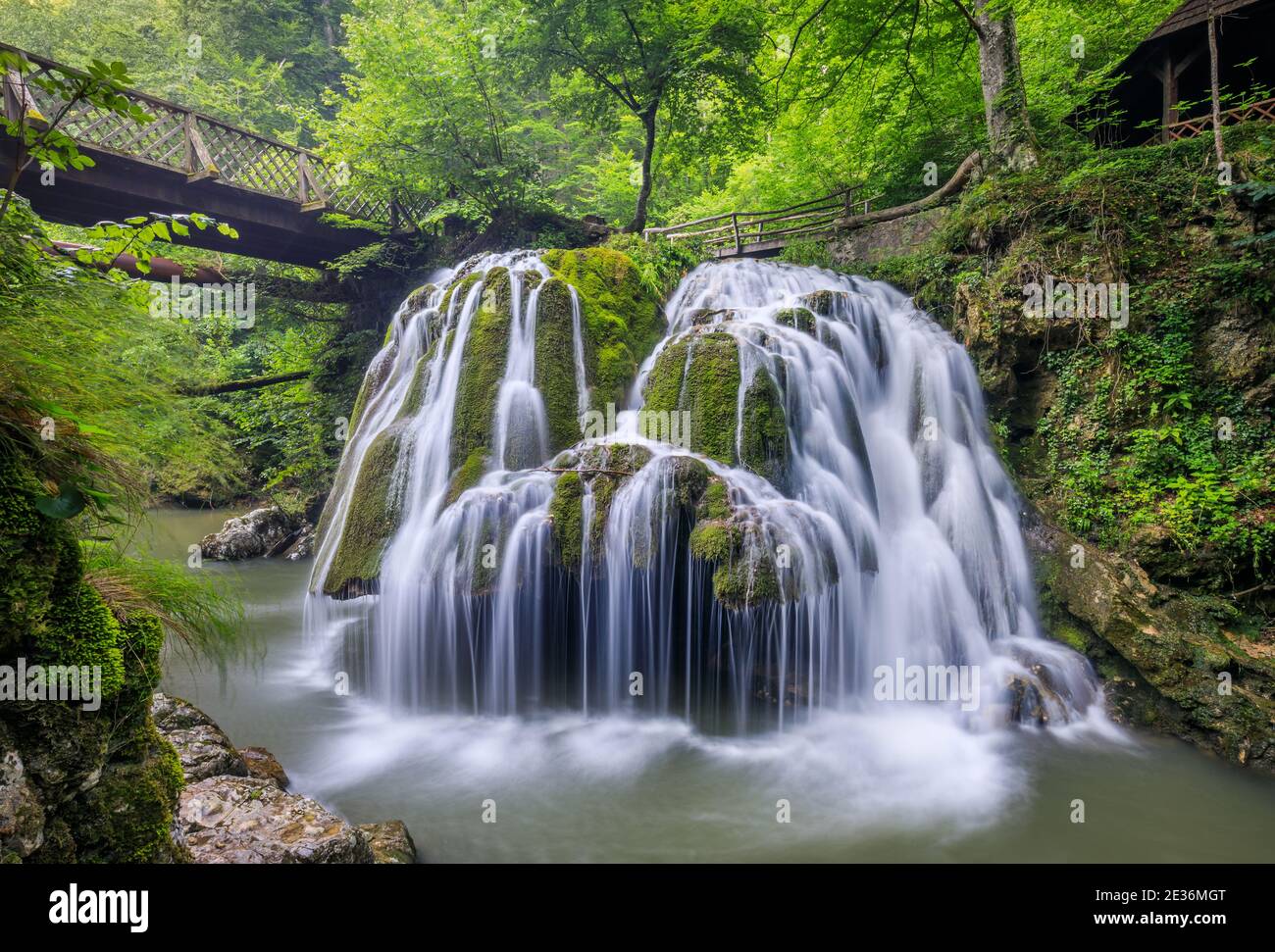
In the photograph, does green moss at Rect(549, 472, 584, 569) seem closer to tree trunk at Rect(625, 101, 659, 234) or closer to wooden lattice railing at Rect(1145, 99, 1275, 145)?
tree trunk at Rect(625, 101, 659, 234)

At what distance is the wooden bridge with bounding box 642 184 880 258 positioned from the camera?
13320 millimetres

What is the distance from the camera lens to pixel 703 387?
6.85m

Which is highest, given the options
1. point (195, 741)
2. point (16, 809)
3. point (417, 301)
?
point (417, 301)

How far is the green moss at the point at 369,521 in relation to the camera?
6465 mm

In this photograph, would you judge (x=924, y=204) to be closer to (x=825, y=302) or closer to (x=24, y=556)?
(x=825, y=302)

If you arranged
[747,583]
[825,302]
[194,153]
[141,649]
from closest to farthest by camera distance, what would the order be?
[141,649]
[747,583]
[825,302]
[194,153]

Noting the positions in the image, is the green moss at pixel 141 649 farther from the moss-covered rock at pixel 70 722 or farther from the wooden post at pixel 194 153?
the wooden post at pixel 194 153


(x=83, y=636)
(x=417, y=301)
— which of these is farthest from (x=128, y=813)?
(x=417, y=301)

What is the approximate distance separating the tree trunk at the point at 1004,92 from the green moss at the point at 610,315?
624cm

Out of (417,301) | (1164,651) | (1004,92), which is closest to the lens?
(1164,651)

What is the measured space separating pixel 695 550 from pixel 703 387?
2161 mm

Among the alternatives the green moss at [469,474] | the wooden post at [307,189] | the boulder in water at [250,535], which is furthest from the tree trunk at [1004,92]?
the boulder in water at [250,535]

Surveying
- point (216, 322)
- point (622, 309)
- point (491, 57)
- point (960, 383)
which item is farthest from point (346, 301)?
point (960, 383)

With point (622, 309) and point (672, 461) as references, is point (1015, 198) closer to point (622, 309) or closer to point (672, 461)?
point (622, 309)
